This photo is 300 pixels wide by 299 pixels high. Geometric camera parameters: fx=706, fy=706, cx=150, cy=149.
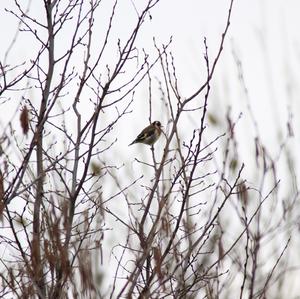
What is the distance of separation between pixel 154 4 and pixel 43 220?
1.85 metres

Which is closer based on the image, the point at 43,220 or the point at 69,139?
the point at 43,220

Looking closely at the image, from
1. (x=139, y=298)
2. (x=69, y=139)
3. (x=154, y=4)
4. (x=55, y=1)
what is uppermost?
(x=55, y=1)

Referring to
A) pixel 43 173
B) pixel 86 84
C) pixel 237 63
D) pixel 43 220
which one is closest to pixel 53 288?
pixel 43 220

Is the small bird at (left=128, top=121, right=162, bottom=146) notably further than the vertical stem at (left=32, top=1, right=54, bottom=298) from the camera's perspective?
Yes

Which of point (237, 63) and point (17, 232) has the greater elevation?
point (237, 63)

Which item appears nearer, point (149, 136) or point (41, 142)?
point (41, 142)

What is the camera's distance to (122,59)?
4.89 m

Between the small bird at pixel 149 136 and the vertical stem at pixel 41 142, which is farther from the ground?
the small bird at pixel 149 136

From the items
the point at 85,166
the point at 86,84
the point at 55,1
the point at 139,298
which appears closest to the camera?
the point at 139,298

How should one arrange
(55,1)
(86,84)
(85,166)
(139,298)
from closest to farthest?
(139,298) < (85,166) < (86,84) < (55,1)

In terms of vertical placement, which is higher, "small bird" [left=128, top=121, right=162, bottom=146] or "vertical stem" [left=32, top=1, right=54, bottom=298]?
"small bird" [left=128, top=121, right=162, bottom=146]

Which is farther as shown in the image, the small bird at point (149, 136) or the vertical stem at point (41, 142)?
the small bird at point (149, 136)

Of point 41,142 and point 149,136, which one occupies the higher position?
point 149,136

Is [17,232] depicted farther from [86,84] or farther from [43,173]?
[86,84]
